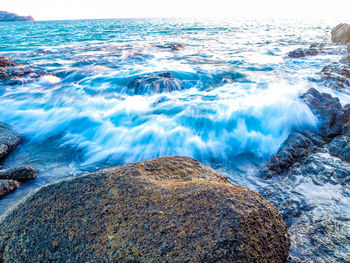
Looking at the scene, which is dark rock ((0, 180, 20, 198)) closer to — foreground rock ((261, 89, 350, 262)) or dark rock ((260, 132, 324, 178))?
foreground rock ((261, 89, 350, 262))

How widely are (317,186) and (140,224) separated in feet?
6.97

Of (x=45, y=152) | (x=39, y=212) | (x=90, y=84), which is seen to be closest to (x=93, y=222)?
(x=39, y=212)

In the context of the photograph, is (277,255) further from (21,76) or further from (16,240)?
(21,76)

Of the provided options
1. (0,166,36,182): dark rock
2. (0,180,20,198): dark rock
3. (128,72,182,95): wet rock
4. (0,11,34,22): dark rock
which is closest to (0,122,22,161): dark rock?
(0,166,36,182): dark rock

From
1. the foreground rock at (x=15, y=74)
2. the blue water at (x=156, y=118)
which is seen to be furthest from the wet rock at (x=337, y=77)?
the foreground rock at (x=15, y=74)

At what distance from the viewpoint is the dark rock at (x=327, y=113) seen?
3.61 meters

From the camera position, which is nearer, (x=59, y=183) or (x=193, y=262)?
(x=193, y=262)

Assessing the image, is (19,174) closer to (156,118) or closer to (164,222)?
(164,222)

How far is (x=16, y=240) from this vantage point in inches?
58.7

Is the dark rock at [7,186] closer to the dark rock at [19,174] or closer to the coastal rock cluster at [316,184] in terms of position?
the dark rock at [19,174]

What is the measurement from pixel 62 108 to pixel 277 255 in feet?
19.2

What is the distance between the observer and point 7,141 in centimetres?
392

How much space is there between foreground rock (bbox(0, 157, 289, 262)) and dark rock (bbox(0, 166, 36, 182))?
5.21ft

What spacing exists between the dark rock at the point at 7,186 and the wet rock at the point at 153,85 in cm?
416
